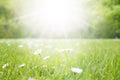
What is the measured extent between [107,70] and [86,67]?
0.19m

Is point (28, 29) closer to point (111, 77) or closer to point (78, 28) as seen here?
point (78, 28)

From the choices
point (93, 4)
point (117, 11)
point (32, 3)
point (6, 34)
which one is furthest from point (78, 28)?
point (32, 3)

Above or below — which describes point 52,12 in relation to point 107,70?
below

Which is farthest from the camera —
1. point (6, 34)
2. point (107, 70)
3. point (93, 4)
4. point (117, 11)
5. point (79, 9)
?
point (79, 9)

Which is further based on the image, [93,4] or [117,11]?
[93,4]

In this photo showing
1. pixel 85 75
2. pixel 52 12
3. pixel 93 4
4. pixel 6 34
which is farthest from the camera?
pixel 52 12

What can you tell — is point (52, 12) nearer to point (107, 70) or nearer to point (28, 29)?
point (28, 29)

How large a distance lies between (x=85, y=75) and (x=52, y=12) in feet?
74.8

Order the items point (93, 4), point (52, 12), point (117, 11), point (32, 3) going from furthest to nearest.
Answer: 1. point (32, 3)
2. point (52, 12)
3. point (93, 4)
4. point (117, 11)

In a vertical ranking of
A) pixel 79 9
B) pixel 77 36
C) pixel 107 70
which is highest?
pixel 107 70

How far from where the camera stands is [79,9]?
22.6 m

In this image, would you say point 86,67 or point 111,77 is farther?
point 86,67

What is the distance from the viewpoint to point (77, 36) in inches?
766

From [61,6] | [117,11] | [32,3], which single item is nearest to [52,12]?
[61,6]
